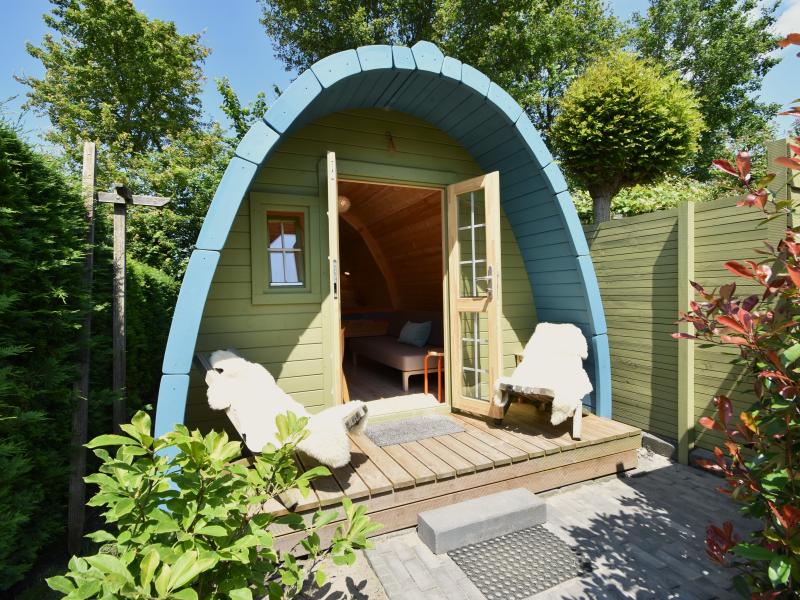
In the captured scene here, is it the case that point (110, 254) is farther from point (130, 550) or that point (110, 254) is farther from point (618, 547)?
point (618, 547)

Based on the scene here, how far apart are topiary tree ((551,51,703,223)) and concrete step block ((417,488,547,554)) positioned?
3.86m

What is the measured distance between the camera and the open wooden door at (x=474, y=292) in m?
3.47

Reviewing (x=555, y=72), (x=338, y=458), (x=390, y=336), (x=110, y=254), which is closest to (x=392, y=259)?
(x=390, y=336)

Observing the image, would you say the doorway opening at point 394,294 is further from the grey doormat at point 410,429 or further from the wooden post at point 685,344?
the wooden post at point 685,344

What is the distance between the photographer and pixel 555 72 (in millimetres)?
11180

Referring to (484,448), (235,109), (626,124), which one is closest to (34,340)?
(484,448)

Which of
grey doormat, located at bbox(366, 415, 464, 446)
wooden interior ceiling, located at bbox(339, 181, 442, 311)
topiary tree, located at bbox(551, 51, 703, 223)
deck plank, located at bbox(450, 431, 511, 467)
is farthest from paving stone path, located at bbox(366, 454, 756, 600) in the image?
wooden interior ceiling, located at bbox(339, 181, 442, 311)

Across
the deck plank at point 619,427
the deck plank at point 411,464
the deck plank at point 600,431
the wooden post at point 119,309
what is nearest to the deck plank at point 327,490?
the deck plank at point 411,464

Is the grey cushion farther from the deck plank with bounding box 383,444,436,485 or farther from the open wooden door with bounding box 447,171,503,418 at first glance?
the deck plank with bounding box 383,444,436,485

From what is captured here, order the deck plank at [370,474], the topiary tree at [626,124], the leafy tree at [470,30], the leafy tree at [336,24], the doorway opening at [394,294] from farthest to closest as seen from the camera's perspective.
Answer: the leafy tree at [336,24]
the leafy tree at [470,30]
the doorway opening at [394,294]
the topiary tree at [626,124]
the deck plank at [370,474]

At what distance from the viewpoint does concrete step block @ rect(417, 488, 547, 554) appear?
7.87 feet

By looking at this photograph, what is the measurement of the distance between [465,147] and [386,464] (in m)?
3.05

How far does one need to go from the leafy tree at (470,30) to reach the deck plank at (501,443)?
10271 mm

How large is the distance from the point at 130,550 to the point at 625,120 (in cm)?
540
